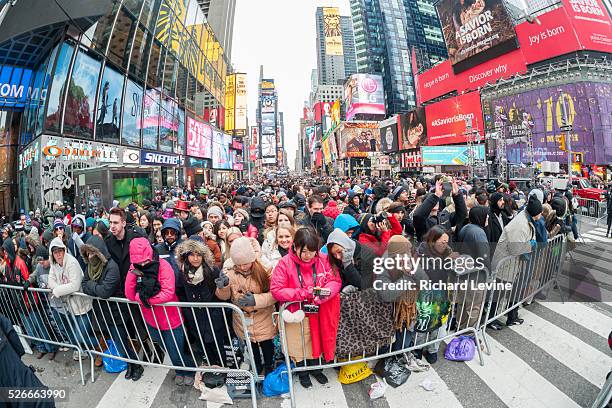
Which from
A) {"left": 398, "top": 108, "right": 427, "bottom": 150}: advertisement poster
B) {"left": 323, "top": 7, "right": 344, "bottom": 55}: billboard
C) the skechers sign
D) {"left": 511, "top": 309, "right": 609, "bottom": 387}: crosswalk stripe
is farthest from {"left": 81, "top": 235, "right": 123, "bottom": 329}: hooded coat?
{"left": 323, "top": 7, "right": 344, "bottom": 55}: billboard

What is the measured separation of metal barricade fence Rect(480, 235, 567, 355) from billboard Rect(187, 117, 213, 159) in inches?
1270

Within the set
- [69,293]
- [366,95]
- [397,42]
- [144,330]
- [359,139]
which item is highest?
[397,42]

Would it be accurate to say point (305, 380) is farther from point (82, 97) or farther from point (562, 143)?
point (562, 143)

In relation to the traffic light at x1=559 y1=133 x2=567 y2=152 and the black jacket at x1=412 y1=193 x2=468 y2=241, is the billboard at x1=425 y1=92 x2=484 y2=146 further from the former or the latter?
the black jacket at x1=412 y1=193 x2=468 y2=241

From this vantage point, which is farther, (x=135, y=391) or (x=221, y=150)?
(x=221, y=150)

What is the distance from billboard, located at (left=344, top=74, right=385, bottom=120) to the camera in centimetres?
8675

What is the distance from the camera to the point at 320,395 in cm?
329

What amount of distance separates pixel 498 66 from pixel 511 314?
46.9 metres

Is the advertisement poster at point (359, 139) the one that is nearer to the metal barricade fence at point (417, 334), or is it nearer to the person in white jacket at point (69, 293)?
the metal barricade fence at point (417, 334)

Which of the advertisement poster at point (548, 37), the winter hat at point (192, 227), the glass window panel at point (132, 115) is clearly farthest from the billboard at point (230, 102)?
the winter hat at point (192, 227)

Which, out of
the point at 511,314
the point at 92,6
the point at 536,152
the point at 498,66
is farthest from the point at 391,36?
the point at 511,314

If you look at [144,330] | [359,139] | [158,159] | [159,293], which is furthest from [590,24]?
[359,139]

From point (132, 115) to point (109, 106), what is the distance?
2.76m

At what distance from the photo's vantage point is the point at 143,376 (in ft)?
12.2
